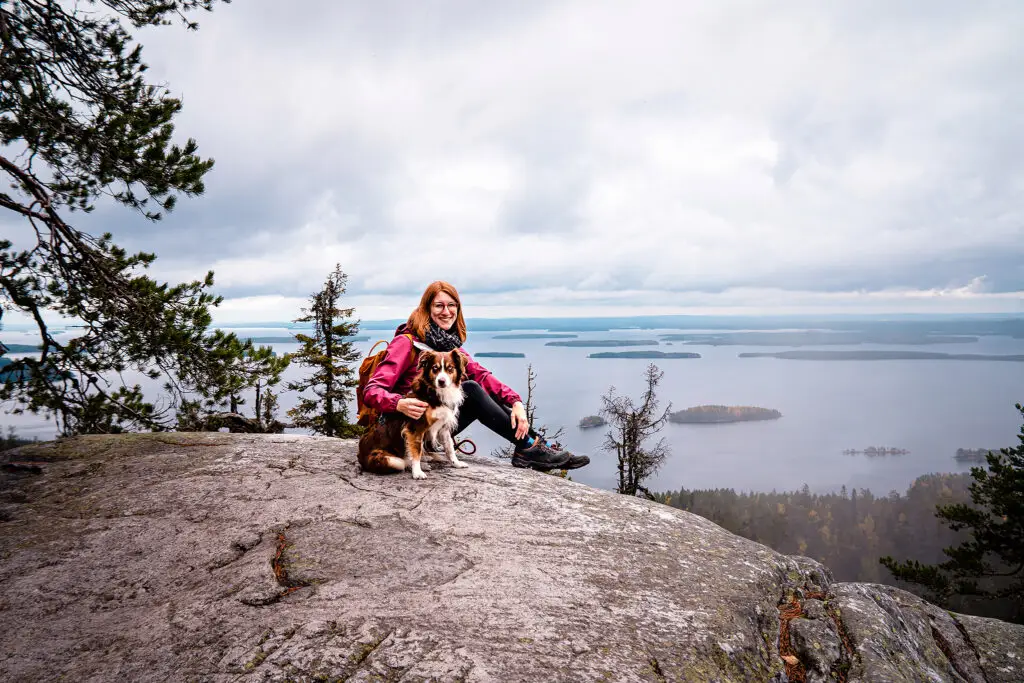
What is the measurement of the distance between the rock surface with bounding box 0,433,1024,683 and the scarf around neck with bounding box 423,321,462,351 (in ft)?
4.76

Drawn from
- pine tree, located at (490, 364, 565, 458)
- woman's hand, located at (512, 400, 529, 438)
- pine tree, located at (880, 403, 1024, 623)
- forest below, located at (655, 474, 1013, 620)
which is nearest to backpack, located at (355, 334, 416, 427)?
woman's hand, located at (512, 400, 529, 438)

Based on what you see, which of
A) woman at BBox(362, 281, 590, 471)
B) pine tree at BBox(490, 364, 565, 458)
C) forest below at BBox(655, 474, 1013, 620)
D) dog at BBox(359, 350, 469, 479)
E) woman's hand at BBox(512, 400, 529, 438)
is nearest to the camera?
dog at BBox(359, 350, 469, 479)

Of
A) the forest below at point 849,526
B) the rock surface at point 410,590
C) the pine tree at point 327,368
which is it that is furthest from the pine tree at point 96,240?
the forest below at point 849,526

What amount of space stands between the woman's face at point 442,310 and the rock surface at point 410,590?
175 centimetres

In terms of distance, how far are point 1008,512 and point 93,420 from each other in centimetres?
3165

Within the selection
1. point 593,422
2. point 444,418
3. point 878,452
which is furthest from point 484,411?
point 878,452

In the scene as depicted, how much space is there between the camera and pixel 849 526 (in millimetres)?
83125

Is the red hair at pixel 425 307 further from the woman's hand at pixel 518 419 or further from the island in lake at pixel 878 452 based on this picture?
the island in lake at pixel 878 452

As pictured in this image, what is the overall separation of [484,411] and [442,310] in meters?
1.34

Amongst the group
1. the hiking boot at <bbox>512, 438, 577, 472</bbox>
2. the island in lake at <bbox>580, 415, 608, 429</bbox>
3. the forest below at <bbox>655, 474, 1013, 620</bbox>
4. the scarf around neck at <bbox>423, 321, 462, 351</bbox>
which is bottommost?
the forest below at <bbox>655, 474, 1013, 620</bbox>

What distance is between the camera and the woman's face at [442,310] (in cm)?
606

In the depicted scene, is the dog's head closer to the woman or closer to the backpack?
the woman

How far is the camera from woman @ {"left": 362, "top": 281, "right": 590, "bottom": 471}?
5539 millimetres

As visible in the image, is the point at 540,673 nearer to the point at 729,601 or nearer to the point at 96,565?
the point at 729,601
